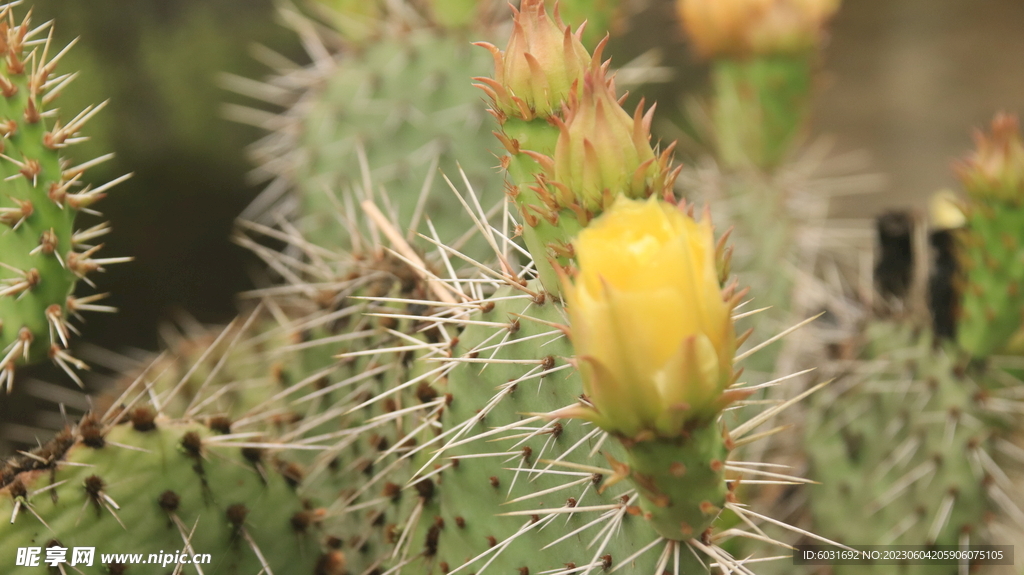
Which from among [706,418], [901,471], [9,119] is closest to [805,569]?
[901,471]

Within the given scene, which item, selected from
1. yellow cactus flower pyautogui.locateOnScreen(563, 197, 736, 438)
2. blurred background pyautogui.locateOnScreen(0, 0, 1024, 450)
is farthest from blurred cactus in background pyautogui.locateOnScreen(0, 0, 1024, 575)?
blurred background pyautogui.locateOnScreen(0, 0, 1024, 450)

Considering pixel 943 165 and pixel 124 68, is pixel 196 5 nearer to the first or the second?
pixel 124 68

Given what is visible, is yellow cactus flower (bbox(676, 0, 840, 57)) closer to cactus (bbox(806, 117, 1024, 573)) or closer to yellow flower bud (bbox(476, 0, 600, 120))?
cactus (bbox(806, 117, 1024, 573))

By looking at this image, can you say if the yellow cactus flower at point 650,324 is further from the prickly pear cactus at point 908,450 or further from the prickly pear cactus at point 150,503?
the prickly pear cactus at point 908,450

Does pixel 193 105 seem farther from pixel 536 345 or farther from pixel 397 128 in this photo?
pixel 536 345

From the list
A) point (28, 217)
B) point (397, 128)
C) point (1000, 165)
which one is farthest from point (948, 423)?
point (28, 217)

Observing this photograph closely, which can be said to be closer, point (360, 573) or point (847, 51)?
point (360, 573)
